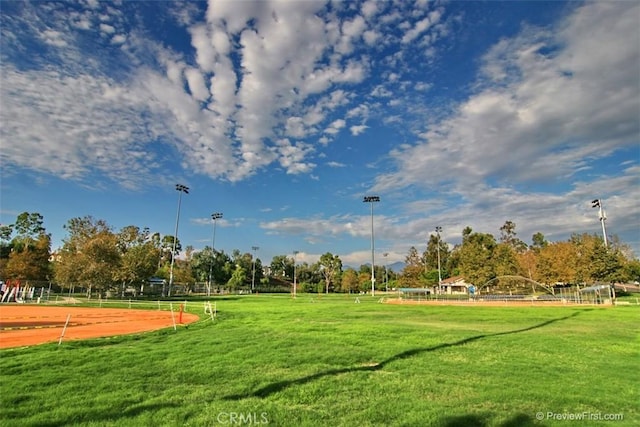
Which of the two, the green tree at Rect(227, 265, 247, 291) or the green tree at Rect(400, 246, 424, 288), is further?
the green tree at Rect(227, 265, 247, 291)

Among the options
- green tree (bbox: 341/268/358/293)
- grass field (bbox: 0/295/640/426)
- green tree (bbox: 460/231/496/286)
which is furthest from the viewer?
green tree (bbox: 341/268/358/293)

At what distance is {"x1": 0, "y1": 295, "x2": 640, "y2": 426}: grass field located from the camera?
6121mm

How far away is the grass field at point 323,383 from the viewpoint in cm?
612

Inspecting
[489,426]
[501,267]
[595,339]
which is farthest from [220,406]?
[501,267]

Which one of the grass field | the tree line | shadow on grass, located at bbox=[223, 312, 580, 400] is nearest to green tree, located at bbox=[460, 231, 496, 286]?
the tree line

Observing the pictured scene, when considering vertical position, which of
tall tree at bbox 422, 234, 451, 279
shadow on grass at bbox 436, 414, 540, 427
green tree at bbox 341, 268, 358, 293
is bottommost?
shadow on grass at bbox 436, 414, 540, 427

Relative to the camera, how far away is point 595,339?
48.3 ft

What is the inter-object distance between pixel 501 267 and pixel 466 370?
5667 cm

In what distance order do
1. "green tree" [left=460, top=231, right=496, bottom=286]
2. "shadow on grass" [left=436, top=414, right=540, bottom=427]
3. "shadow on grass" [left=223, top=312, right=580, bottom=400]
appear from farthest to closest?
1. "green tree" [left=460, top=231, right=496, bottom=286]
2. "shadow on grass" [left=223, top=312, right=580, bottom=400]
3. "shadow on grass" [left=436, top=414, right=540, bottom=427]

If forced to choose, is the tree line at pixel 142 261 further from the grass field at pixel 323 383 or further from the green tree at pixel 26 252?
the grass field at pixel 323 383

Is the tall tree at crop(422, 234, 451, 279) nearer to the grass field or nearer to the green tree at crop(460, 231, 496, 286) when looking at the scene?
the green tree at crop(460, 231, 496, 286)

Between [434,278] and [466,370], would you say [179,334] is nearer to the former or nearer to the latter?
Answer: [466,370]

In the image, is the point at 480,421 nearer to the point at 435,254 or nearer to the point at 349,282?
the point at 349,282

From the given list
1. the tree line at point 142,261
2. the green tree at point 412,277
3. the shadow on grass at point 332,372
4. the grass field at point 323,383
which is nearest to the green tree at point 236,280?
the tree line at point 142,261
